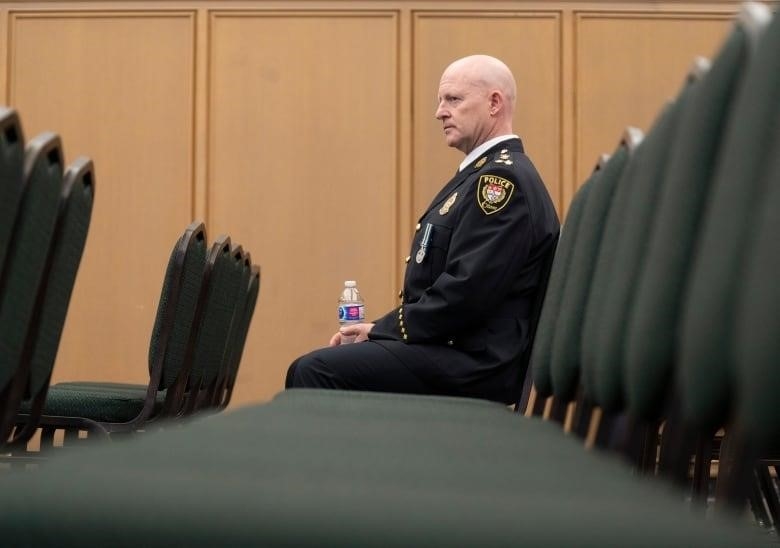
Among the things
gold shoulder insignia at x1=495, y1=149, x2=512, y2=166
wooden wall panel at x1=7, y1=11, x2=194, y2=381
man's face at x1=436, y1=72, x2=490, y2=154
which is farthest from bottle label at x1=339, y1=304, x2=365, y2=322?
wooden wall panel at x1=7, y1=11, x2=194, y2=381

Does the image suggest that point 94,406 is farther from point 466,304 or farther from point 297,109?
point 297,109

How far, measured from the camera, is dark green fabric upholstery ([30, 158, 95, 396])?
1943 mm

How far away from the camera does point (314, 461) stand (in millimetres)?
882

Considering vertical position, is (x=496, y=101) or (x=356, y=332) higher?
(x=496, y=101)

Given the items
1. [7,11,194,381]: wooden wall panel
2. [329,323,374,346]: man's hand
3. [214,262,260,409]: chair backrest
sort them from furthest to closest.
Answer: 1. [7,11,194,381]: wooden wall panel
2. [214,262,260,409]: chair backrest
3. [329,323,374,346]: man's hand

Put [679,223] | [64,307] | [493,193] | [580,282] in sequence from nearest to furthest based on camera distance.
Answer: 1. [679,223]
2. [580,282]
3. [64,307]
4. [493,193]

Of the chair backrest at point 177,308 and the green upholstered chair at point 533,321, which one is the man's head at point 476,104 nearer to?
the green upholstered chair at point 533,321

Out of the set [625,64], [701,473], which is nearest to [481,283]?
[701,473]

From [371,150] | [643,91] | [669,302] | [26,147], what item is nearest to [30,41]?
[371,150]

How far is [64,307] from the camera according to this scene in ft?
6.86

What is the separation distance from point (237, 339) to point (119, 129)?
232cm

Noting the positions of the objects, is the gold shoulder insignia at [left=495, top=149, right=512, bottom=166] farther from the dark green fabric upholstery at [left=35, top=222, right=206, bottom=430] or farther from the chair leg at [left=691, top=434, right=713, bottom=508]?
the chair leg at [left=691, top=434, right=713, bottom=508]

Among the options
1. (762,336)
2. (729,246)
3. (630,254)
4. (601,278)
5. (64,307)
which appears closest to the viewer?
(762,336)

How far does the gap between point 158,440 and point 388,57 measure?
17.2 ft
